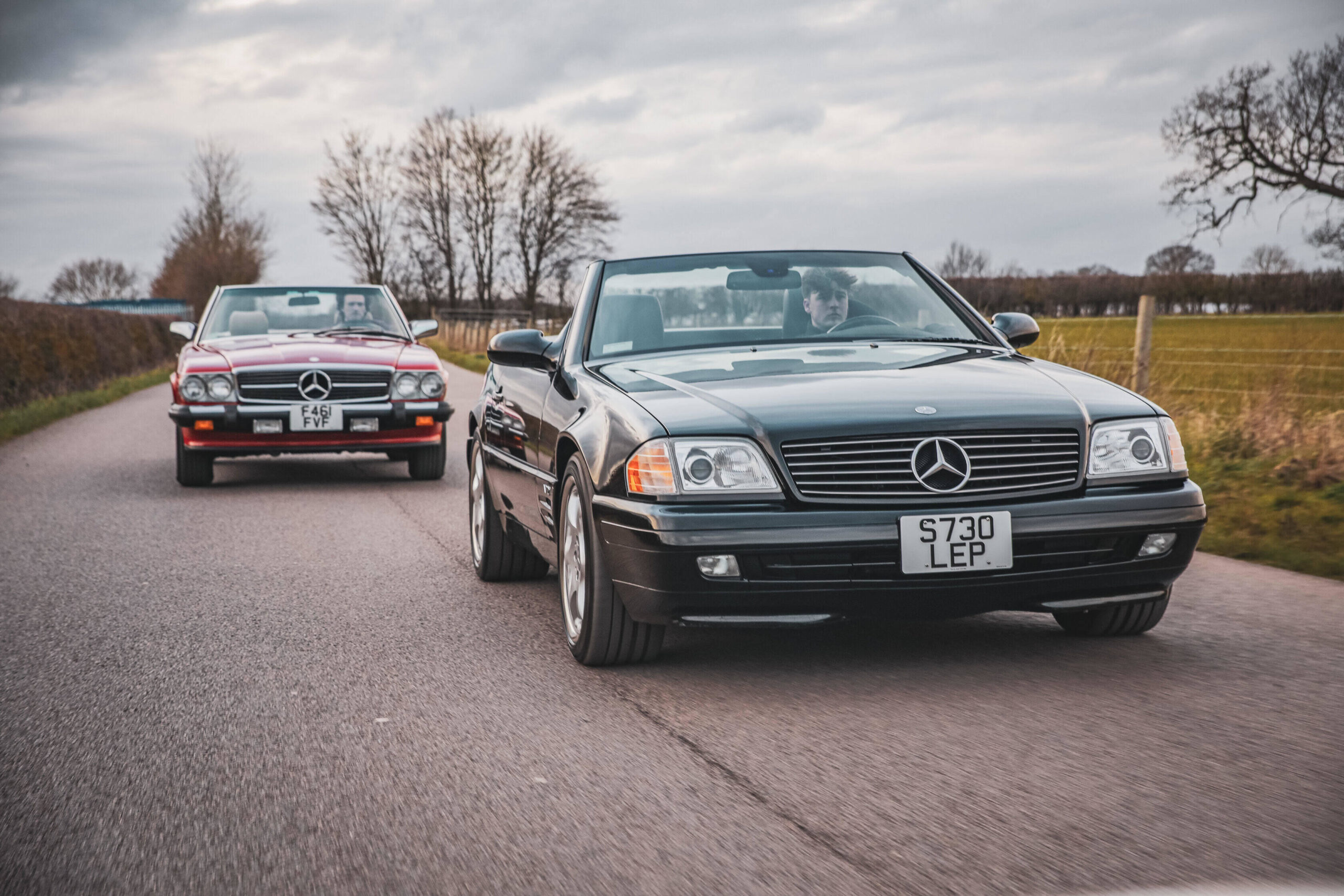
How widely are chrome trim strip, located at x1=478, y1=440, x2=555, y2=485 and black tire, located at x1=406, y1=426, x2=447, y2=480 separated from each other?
445 cm

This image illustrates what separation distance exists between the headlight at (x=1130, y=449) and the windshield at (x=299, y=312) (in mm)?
8371

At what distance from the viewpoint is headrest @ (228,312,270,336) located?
11523 millimetres

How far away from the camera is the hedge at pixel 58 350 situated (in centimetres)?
2052

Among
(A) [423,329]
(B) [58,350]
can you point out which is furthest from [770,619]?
(B) [58,350]

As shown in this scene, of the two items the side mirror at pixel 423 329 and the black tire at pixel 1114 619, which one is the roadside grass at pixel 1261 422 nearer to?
the black tire at pixel 1114 619

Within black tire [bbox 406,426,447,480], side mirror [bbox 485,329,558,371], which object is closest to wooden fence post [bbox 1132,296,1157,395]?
black tire [bbox 406,426,447,480]

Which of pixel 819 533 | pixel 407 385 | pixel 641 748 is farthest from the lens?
pixel 407 385

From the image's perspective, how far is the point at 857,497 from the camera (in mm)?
4109

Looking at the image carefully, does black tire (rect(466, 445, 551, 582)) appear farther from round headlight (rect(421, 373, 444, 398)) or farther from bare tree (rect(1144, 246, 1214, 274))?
bare tree (rect(1144, 246, 1214, 274))

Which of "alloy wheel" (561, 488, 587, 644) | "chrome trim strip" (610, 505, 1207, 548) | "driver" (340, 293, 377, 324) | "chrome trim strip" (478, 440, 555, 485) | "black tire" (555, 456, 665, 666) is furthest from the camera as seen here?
"driver" (340, 293, 377, 324)

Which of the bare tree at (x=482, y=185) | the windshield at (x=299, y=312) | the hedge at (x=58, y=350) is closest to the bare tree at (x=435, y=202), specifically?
the bare tree at (x=482, y=185)

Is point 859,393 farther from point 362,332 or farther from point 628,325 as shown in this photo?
point 362,332

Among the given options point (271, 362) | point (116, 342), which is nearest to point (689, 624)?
point (271, 362)

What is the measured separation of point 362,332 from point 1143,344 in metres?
7.05
